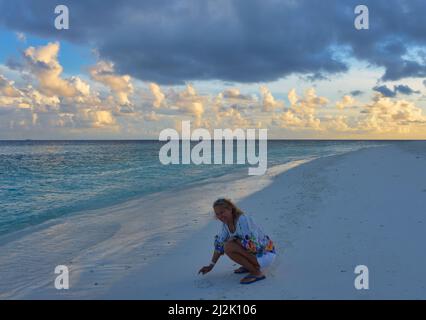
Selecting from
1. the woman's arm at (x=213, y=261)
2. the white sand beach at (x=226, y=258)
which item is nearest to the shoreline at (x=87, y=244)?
the white sand beach at (x=226, y=258)

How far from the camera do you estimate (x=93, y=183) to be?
2688cm

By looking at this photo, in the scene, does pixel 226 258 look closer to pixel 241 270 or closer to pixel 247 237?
pixel 241 270

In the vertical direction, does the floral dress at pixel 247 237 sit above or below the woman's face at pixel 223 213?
below

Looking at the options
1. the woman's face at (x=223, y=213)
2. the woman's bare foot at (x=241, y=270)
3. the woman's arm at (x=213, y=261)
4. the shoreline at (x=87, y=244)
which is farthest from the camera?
the shoreline at (x=87, y=244)

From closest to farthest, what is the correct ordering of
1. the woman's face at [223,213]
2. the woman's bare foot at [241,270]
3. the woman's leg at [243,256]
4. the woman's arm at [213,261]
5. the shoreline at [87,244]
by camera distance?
the woman's face at [223,213] < the woman's leg at [243,256] < the woman's arm at [213,261] < the woman's bare foot at [241,270] < the shoreline at [87,244]

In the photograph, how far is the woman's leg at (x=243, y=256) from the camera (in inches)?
238

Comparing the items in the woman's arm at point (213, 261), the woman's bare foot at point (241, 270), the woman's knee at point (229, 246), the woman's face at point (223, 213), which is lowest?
the woman's bare foot at point (241, 270)

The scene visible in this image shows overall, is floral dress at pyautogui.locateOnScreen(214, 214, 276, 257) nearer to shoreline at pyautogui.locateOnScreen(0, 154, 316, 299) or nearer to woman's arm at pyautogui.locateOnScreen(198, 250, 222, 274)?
woman's arm at pyautogui.locateOnScreen(198, 250, 222, 274)

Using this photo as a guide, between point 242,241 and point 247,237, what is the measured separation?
4.3 inches

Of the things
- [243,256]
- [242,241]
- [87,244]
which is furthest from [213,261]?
[87,244]

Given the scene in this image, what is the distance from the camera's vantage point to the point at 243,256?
6090mm

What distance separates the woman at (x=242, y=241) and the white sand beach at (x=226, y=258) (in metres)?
0.26

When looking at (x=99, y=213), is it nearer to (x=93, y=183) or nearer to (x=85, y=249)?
(x=85, y=249)

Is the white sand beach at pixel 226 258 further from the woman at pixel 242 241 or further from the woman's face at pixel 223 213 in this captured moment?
the woman's face at pixel 223 213
